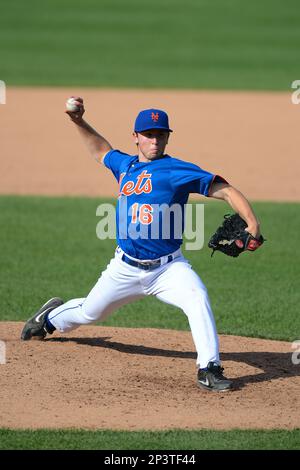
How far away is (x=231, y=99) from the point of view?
68.1 ft

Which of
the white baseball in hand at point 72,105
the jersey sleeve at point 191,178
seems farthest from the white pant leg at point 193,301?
the white baseball in hand at point 72,105

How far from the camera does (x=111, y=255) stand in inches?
422

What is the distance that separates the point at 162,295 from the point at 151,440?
51.9 inches

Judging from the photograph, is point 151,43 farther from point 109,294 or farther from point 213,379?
point 213,379

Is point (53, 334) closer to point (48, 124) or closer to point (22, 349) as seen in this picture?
point (22, 349)

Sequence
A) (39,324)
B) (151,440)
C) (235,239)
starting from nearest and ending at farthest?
(151,440) → (235,239) → (39,324)

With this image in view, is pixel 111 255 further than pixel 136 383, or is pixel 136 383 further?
pixel 111 255

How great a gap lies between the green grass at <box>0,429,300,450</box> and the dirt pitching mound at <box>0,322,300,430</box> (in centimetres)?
12

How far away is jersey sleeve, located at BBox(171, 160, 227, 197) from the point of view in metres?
6.38

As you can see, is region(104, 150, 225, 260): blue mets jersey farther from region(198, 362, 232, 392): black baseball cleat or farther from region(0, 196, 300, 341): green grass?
region(0, 196, 300, 341): green grass

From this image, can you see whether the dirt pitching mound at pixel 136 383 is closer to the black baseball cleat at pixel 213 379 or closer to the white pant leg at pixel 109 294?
the black baseball cleat at pixel 213 379

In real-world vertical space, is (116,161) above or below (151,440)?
above

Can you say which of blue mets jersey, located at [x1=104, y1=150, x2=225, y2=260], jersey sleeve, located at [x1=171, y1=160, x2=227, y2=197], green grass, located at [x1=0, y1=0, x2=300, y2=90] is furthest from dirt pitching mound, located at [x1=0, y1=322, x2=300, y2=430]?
green grass, located at [x1=0, y1=0, x2=300, y2=90]

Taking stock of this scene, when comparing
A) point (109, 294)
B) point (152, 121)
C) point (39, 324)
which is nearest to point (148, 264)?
point (109, 294)
